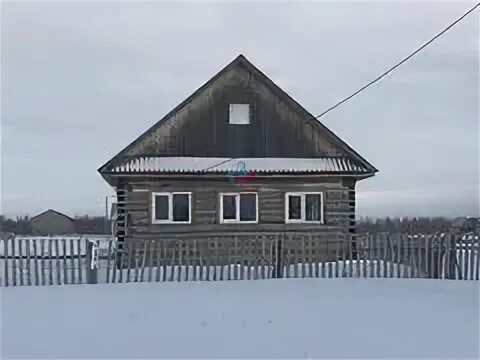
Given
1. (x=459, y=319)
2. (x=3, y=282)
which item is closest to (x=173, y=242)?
(x=3, y=282)

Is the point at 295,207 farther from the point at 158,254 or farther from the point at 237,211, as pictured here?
the point at 158,254

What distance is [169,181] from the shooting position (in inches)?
775

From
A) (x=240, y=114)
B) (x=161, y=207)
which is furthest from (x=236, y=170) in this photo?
(x=161, y=207)

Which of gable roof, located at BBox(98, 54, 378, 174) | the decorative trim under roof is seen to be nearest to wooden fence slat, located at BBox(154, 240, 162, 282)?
the decorative trim under roof

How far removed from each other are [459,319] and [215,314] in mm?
3121

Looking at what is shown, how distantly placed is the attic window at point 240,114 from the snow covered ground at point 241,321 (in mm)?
9033

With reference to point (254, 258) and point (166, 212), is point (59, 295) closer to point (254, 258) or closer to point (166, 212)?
point (254, 258)

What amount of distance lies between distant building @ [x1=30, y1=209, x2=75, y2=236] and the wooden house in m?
44.0

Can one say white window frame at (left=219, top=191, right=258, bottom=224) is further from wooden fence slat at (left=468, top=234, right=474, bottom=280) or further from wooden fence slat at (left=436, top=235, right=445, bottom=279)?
wooden fence slat at (left=468, top=234, right=474, bottom=280)

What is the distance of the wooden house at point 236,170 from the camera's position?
19609mm

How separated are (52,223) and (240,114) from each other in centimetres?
4878

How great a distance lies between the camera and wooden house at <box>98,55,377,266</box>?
19.6 meters

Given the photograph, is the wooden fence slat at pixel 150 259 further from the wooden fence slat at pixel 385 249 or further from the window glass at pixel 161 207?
the window glass at pixel 161 207

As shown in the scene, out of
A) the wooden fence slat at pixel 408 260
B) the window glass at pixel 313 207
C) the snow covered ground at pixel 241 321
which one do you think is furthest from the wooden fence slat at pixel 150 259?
the window glass at pixel 313 207
